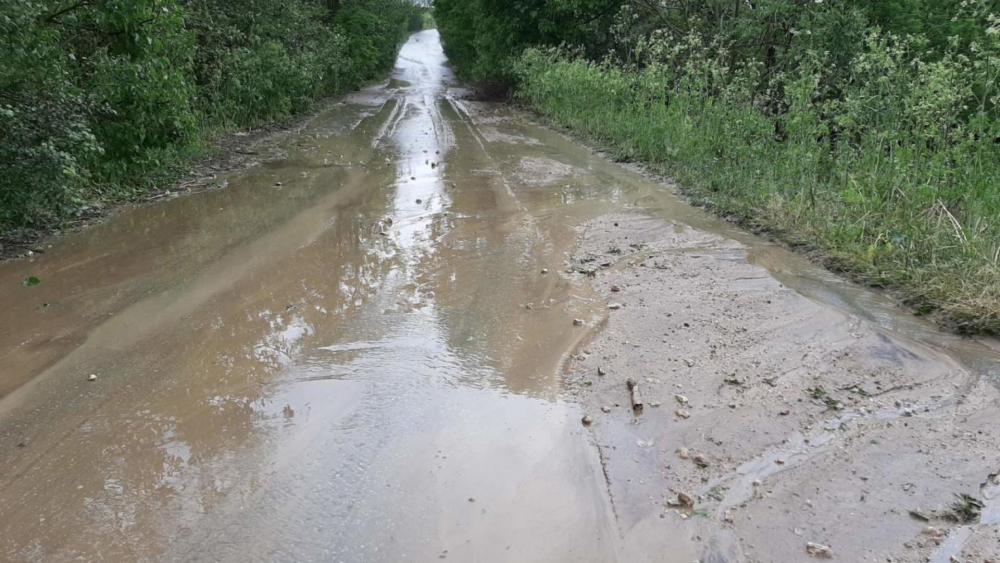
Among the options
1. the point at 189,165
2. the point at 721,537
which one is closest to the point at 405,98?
the point at 189,165

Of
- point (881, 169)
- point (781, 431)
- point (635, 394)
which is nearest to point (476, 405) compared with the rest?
point (635, 394)

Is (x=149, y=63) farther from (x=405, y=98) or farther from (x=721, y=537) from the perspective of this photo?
(x=405, y=98)

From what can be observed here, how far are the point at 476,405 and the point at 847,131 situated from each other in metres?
5.30

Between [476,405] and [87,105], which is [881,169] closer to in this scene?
[476,405]

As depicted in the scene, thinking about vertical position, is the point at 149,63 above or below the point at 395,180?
above

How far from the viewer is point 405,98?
25.0 m

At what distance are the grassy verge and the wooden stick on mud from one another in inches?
95.6

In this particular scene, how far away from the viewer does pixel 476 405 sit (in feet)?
12.7

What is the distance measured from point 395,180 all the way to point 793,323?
22.6 ft

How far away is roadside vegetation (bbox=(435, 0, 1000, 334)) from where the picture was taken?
5.29 meters

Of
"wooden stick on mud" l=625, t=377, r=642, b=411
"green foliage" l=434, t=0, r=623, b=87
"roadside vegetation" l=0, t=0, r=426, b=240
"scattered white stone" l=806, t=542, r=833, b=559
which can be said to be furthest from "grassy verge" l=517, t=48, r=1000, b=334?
"green foliage" l=434, t=0, r=623, b=87

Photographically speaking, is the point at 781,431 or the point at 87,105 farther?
the point at 87,105

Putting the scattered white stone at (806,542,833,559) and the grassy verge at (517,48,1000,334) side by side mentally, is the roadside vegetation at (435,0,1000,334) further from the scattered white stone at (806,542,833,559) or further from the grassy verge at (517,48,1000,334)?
the scattered white stone at (806,542,833,559)

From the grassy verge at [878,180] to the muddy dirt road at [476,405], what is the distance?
1.45ft
